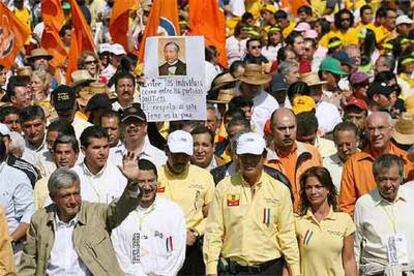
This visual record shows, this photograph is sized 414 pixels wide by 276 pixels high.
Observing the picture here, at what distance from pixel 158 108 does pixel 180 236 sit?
7.98 feet

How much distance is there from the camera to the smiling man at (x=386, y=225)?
455 inches

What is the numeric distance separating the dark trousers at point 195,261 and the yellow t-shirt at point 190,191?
0.44ft

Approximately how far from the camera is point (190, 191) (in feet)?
40.2

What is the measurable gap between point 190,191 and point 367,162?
64.5 inches

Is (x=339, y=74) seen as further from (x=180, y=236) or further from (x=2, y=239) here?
(x=2, y=239)

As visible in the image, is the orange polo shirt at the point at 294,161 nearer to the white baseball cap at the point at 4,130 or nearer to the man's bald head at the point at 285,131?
the man's bald head at the point at 285,131

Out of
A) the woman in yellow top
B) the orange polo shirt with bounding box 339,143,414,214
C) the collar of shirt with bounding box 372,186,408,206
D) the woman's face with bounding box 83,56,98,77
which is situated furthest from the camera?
the woman's face with bounding box 83,56,98,77

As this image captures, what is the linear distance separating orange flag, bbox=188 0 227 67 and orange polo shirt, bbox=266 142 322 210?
18.8ft

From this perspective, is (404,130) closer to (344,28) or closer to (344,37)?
(344,37)

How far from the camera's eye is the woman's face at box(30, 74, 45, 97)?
16.6m

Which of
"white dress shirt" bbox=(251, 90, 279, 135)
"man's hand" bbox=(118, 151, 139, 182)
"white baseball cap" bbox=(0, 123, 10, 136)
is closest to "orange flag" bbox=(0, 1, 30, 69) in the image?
"white dress shirt" bbox=(251, 90, 279, 135)

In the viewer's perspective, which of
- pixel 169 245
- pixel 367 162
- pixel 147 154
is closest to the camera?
pixel 169 245

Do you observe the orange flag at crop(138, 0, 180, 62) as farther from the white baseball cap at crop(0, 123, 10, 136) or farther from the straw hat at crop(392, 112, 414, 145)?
the straw hat at crop(392, 112, 414, 145)

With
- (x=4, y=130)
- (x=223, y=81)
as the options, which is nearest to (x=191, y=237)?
(x=4, y=130)
